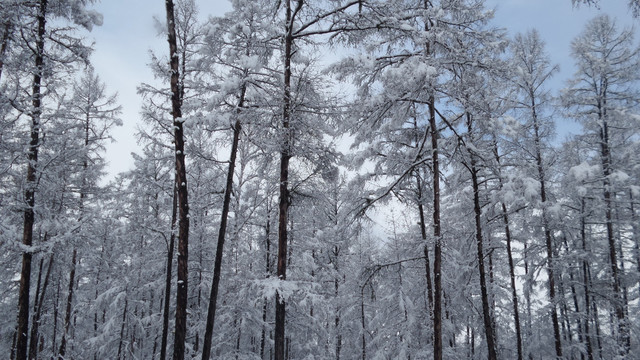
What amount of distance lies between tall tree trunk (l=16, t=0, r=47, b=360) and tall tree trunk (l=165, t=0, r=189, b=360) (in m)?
3.86

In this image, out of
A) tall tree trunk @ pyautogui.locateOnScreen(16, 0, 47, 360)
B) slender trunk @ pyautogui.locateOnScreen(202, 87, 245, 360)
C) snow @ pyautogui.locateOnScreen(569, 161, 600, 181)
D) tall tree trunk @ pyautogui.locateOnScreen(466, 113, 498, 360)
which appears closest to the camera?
tall tree trunk @ pyautogui.locateOnScreen(16, 0, 47, 360)

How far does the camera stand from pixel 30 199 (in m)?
11.0

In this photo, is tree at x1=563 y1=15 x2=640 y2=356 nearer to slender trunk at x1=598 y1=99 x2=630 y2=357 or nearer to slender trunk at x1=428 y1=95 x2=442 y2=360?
slender trunk at x1=598 y1=99 x2=630 y2=357

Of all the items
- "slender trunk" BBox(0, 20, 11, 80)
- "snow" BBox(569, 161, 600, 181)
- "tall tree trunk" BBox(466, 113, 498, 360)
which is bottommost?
"tall tree trunk" BBox(466, 113, 498, 360)

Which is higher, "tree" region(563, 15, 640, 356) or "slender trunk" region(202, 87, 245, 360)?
"tree" region(563, 15, 640, 356)

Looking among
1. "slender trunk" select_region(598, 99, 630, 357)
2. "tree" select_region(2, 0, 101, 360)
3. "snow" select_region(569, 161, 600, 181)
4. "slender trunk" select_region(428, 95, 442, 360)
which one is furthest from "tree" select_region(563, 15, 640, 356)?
"tree" select_region(2, 0, 101, 360)

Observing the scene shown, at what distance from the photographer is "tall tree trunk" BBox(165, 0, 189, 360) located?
345 inches

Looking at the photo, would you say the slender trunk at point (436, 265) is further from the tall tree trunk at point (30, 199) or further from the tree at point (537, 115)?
the tall tree trunk at point (30, 199)

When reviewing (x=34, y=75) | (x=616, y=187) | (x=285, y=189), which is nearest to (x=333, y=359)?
(x=285, y=189)

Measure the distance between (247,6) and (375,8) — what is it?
4.06 metres

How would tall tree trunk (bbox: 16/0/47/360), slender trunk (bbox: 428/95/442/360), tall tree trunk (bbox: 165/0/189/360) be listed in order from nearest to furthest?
slender trunk (bbox: 428/95/442/360)
tall tree trunk (bbox: 165/0/189/360)
tall tree trunk (bbox: 16/0/47/360)

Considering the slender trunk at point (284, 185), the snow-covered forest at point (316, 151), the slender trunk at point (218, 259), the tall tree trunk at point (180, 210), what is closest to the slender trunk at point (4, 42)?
the snow-covered forest at point (316, 151)

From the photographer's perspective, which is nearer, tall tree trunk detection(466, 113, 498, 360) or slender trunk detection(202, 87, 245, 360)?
slender trunk detection(202, 87, 245, 360)

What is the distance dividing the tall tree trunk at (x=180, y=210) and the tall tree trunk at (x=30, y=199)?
386 centimetres
